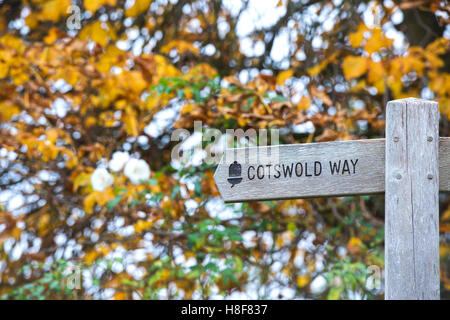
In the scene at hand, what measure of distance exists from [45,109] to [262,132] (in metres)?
1.61

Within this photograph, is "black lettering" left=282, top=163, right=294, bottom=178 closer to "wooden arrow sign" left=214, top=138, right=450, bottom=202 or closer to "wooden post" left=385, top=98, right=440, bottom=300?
"wooden arrow sign" left=214, top=138, right=450, bottom=202

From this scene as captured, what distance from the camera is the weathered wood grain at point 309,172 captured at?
6.81 feet

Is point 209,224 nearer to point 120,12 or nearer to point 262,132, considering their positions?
point 262,132

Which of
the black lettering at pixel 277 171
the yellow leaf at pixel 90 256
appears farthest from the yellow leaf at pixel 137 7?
the black lettering at pixel 277 171

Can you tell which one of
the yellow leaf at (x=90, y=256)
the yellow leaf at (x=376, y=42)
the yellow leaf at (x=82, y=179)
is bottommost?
the yellow leaf at (x=90, y=256)

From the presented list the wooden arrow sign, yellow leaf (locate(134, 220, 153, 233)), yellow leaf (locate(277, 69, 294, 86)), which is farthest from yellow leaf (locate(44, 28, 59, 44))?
the wooden arrow sign

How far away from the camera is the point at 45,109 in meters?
4.39

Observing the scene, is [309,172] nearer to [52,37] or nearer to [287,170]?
[287,170]

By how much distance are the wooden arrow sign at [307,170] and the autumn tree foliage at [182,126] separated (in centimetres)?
127

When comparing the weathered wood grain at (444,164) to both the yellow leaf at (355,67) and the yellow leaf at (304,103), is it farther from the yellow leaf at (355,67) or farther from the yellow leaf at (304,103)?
the yellow leaf at (304,103)

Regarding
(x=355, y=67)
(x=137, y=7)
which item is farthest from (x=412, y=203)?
(x=137, y=7)

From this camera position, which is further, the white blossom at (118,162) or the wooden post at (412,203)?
the white blossom at (118,162)

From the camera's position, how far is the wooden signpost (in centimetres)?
195
